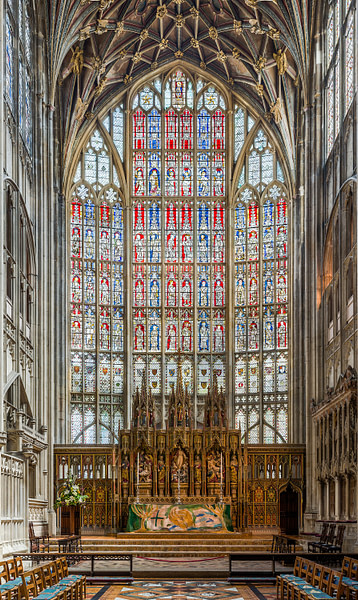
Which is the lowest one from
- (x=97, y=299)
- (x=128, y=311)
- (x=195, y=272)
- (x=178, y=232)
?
(x=128, y=311)

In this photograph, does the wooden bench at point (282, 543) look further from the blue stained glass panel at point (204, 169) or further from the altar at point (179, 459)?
the blue stained glass panel at point (204, 169)

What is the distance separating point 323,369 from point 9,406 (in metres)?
11.4

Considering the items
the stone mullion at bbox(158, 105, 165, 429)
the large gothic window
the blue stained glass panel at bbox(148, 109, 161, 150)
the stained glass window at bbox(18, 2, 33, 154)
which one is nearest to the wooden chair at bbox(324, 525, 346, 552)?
the stained glass window at bbox(18, 2, 33, 154)

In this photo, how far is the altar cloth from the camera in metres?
30.9

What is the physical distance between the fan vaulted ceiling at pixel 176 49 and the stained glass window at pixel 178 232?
5.45 feet

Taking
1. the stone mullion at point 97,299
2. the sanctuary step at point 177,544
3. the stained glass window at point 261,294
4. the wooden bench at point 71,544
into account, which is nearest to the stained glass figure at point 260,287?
the stained glass window at point 261,294

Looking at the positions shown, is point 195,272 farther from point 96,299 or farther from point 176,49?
point 176,49

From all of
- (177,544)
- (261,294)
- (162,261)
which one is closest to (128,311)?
(162,261)

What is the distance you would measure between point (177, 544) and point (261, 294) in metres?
17.3

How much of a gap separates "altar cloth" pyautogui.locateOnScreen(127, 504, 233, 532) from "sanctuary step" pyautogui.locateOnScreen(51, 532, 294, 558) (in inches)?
19.7

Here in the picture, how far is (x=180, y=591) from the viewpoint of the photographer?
19.4 metres

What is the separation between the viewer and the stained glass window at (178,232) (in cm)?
4466

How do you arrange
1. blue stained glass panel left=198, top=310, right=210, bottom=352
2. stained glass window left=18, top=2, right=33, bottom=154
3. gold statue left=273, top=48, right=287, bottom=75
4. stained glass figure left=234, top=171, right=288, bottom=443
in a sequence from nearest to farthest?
stained glass window left=18, top=2, right=33, bottom=154 < gold statue left=273, top=48, right=287, bottom=75 < stained glass figure left=234, top=171, right=288, bottom=443 < blue stained glass panel left=198, top=310, right=210, bottom=352

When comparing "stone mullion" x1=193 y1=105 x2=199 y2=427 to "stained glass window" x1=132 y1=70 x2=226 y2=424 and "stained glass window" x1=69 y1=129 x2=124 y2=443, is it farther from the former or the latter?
"stained glass window" x1=69 y1=129 x2=124 y2=443
